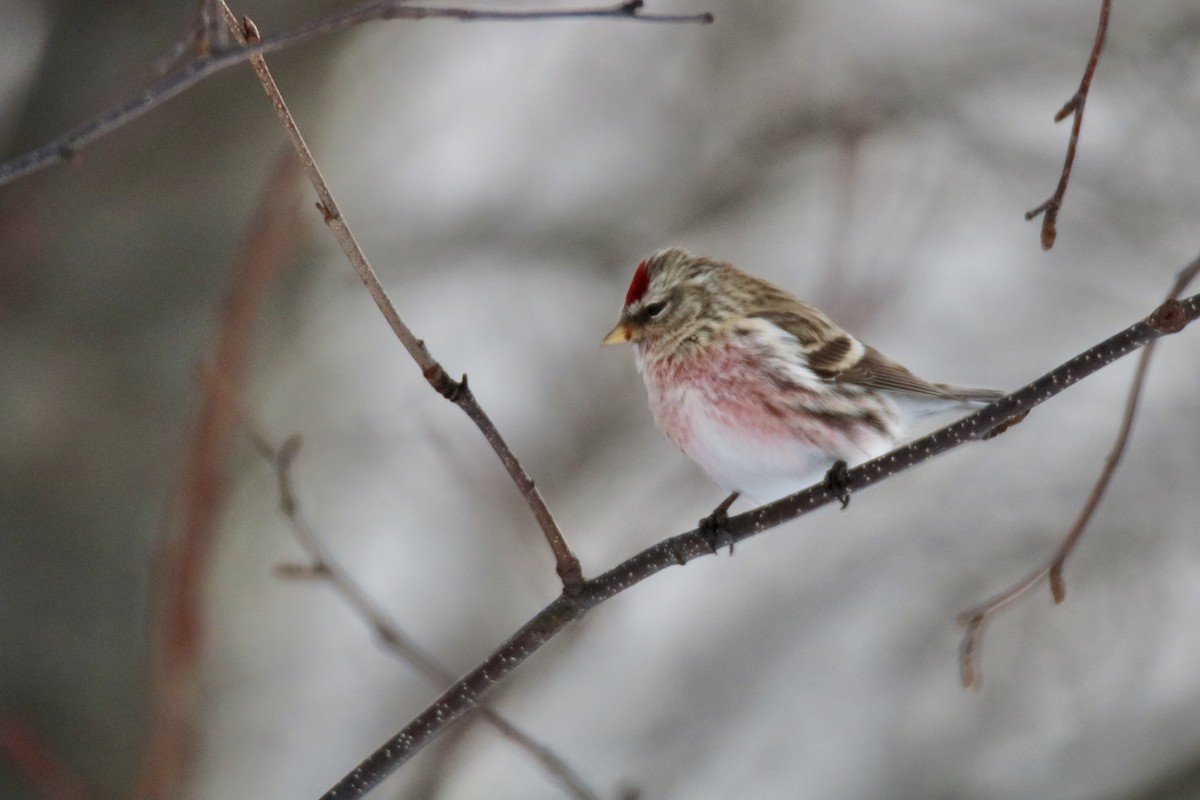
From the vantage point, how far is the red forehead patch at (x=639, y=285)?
9.57ft

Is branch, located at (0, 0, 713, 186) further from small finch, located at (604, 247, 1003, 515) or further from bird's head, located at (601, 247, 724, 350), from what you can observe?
bird's head, located at (601, 247, 724, 350)

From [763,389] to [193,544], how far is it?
4.65 feet

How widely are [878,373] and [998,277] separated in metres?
3.03

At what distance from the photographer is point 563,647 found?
2.85m

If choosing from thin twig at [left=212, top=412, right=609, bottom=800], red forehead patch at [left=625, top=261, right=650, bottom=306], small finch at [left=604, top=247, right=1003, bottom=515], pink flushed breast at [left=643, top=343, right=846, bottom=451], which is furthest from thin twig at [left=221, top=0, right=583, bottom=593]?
red forehead patch at [left=625, top=261, right=650, bottom=306]

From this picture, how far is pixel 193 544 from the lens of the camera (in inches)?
111

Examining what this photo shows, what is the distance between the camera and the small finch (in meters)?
2.53

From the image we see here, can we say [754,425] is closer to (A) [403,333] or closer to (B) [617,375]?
(A) [403,333]

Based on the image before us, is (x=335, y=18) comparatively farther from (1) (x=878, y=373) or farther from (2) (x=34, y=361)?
(2) (x=34, y=361)

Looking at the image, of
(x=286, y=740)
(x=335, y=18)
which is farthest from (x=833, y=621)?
(x=335, y=18)

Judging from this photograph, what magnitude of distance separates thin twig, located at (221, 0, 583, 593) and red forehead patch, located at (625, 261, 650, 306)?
1382 millimetres

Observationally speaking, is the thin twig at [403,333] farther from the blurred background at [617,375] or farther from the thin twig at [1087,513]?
the blurred background at [617,375]

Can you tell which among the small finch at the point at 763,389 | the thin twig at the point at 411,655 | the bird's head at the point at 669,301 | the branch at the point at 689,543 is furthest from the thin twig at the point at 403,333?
the bird's head at the point at 669,301

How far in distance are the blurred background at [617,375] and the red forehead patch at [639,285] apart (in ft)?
3.00
